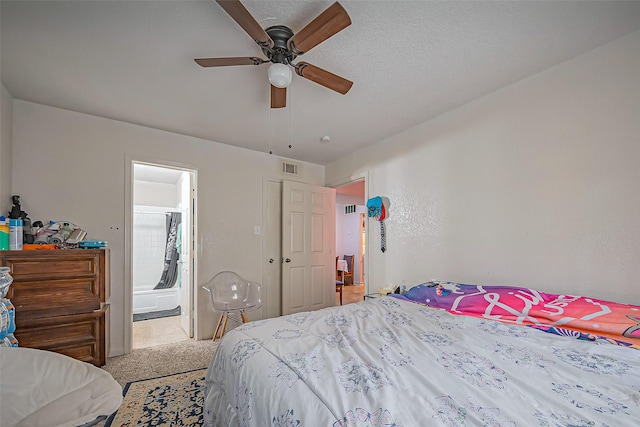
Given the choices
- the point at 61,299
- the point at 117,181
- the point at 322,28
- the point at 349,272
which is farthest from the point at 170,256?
the point at 322,28

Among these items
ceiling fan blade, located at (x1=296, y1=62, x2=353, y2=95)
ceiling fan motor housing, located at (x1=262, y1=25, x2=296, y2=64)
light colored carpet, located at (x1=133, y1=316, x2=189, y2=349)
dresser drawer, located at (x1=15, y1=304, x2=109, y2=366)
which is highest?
ceiling fan motor housing, located at (x1=262, y1=25, x2=296, y2=64)

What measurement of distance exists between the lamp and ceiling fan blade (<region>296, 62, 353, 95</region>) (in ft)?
0.29

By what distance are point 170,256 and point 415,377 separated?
550 cm

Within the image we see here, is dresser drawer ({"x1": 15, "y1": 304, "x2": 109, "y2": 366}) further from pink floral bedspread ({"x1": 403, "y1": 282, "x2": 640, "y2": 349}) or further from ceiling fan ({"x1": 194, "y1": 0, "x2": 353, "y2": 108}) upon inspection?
pink floral bedspread ({"x1": 403, "y1": 282, "x2": 640, "y2": 349})

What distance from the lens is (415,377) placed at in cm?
103

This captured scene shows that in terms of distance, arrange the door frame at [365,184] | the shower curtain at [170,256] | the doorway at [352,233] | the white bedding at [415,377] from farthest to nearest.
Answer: the doorway at [352,233] → the shower curtain at [170,256] → the door frame at [365,184] → the white bedding at [415,377]

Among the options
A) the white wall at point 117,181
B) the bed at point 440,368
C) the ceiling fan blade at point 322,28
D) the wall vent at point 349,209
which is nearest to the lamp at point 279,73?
the ceiling fan blade at point 322,28

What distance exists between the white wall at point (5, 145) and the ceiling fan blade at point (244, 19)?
2359 mm

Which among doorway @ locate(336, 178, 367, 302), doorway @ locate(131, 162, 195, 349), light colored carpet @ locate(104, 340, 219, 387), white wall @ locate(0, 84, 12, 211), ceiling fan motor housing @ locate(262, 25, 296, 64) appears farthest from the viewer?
doorway @ locate(336, 178, 367, 302)

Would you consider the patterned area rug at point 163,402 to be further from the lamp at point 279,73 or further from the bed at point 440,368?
the lamp at point 279,73

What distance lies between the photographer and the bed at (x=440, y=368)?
837 mm

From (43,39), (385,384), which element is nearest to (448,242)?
(385,384)

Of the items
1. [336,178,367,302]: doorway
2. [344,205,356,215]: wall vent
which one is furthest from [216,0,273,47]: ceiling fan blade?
[344,205,356,215]: wall vent

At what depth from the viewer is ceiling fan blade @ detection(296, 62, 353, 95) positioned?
1782 mm
